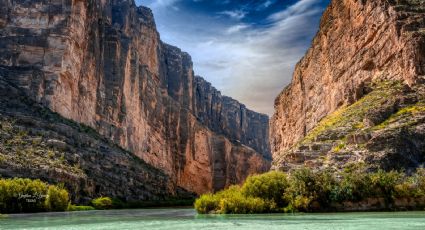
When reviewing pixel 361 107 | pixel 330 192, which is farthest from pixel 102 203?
pixel 361 107

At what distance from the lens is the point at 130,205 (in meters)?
82.2

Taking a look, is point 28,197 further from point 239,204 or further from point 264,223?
point 264,223

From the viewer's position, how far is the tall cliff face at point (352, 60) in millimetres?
61219

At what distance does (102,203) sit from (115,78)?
183 feet

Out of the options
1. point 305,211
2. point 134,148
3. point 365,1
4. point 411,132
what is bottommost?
point 305,211

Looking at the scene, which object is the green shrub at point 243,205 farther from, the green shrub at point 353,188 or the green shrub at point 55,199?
the green shrub at point 55,199

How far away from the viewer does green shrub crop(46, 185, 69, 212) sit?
58.3m

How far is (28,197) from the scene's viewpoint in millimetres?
55812

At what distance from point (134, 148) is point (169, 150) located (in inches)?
1333

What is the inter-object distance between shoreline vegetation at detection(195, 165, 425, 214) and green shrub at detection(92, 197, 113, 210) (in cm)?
2919

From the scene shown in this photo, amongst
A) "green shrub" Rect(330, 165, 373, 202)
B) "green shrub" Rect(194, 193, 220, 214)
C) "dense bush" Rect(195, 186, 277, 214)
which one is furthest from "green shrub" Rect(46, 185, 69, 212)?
"green shrub" Rect(330, 165, 373, 202)

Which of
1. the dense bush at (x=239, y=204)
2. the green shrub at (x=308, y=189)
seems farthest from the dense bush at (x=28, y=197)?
the green shrub at (x=308, y=189)

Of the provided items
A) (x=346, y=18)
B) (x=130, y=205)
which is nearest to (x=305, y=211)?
(x=130, y=205)

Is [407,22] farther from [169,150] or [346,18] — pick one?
[169,150]
